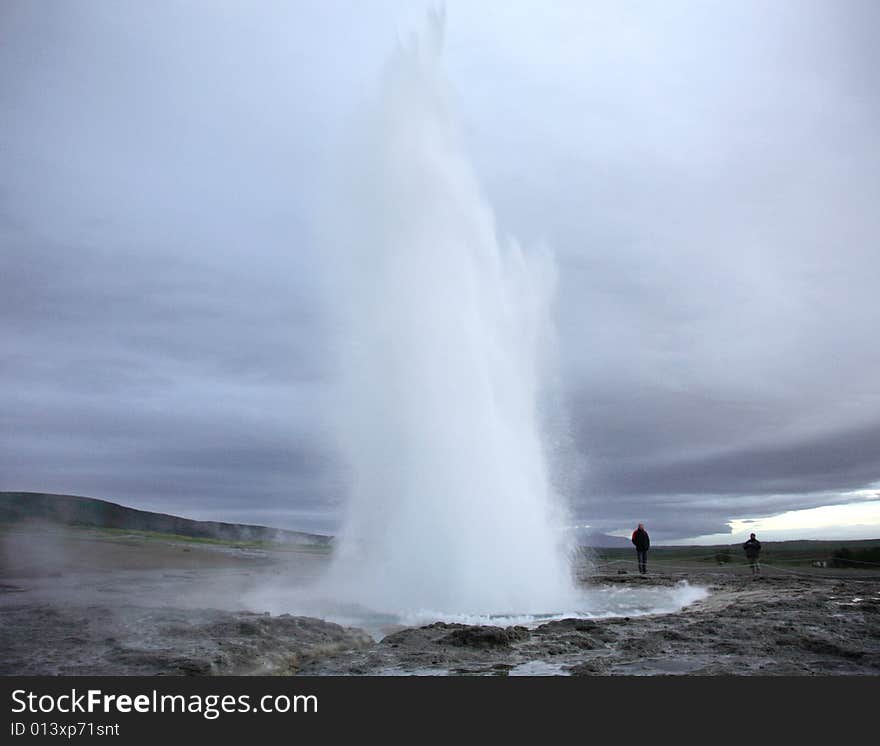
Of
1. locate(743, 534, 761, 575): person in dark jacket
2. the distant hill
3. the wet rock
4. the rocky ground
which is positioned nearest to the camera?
the rocky ground

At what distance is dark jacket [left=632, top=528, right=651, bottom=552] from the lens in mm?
24047

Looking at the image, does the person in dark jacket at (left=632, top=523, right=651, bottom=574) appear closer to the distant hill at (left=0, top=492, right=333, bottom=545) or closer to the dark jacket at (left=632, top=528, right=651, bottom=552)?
the dark jacket at (left=632, top=528, right=651, bottom=552)

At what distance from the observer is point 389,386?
17031 millimetres

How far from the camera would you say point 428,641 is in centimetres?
968

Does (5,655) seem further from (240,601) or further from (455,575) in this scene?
(455,575)

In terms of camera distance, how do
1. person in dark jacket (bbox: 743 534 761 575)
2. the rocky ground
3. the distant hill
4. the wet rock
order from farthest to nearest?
the distant hill → person in dark jacket (bbox: 743 534 761 575) → the wet rock → the rocky ground

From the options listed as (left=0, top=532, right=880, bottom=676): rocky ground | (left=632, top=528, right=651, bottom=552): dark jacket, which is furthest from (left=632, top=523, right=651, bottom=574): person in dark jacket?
(left=0, top=532, right=880, bottom=676): rocky ground

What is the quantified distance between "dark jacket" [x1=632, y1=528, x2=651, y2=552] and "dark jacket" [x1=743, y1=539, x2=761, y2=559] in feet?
10.0

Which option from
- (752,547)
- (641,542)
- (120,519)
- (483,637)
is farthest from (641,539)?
(120,519)

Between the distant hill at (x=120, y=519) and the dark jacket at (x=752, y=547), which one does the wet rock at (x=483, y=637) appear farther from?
the distant hill at (x=120, y=519)

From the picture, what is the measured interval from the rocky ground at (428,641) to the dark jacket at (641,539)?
8678 millimetres

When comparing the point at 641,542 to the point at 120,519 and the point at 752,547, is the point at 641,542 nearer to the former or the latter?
the point at 752,547

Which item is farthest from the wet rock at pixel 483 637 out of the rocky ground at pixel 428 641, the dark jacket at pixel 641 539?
the dark jacket at pixel 641 539

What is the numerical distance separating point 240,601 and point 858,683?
447 inches
